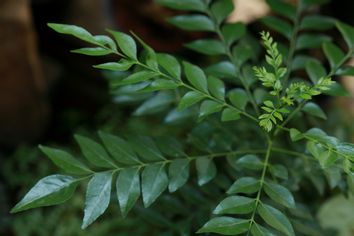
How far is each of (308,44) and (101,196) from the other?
0.87 meters

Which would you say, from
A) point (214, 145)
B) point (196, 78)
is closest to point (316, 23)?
point (214, 145)

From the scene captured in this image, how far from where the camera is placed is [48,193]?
99cm

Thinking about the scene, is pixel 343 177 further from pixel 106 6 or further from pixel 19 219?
pixel 106 6

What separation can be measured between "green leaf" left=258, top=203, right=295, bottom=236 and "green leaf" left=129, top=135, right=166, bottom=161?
29cm

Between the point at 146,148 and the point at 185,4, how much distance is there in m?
0.49

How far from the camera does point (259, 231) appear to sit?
1.00m

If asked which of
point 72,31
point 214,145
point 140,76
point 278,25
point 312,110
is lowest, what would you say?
point 214,145

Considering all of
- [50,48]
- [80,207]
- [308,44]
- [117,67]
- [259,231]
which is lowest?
[80,207]

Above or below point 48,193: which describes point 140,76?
above

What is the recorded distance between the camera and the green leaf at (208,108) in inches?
43.1

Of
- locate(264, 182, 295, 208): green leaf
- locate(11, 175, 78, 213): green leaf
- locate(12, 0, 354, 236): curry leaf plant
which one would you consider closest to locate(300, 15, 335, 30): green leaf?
locate(12, 0, 354, 236): curry leaf plant

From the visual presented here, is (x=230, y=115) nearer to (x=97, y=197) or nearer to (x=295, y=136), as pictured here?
(x=295, y=136)

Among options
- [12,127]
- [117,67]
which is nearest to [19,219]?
[12,127]

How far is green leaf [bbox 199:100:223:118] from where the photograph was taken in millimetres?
1096
